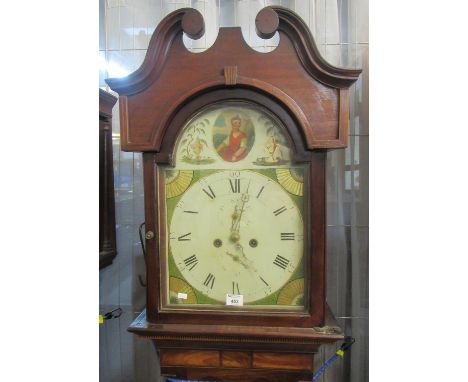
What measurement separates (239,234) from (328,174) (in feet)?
1.68

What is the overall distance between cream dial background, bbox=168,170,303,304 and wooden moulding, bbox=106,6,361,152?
164 millimetres

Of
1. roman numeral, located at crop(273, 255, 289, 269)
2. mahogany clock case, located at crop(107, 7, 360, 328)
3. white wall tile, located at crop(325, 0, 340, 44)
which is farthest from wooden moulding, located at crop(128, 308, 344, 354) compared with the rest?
white wall tile, located at crop(325, 0, 340, 44)

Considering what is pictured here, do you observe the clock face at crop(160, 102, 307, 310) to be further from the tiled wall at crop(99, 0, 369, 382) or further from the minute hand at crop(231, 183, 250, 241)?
the tiled wall at crop(99, 0, 369, 382)

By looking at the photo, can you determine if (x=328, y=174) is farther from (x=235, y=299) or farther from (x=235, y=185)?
(x=235, y=299)

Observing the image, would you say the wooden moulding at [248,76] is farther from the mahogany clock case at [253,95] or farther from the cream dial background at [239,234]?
the cream dial background at [239,234]

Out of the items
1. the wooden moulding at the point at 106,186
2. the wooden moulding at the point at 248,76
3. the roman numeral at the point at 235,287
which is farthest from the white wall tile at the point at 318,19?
the roman numeral at the point at 235,287

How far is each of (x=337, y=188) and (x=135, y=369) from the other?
1.07 m

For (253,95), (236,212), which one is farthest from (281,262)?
(253,95)

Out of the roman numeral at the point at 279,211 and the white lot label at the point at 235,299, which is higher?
the roman numeral at the point at 279,211

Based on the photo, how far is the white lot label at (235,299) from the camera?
2.54 feet

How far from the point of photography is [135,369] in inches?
46.2

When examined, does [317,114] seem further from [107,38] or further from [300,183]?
[107,38]

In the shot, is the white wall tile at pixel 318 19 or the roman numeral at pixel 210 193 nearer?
the roman numeral at pixel 210 193

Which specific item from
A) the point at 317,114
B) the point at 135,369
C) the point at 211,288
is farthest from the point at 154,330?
the point at 317,114
